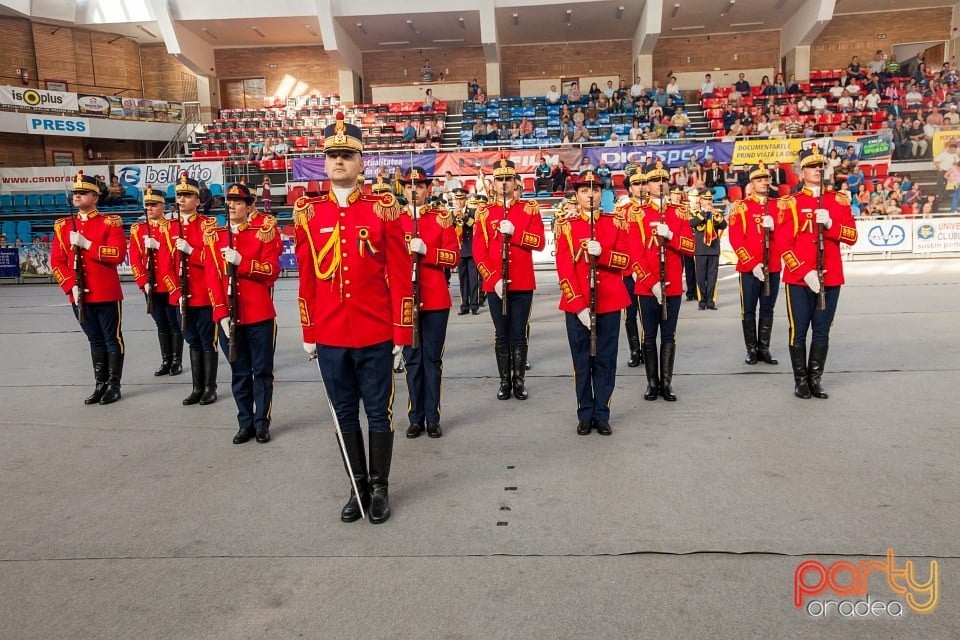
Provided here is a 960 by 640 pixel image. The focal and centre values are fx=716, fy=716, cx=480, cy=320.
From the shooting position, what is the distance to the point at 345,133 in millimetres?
3678

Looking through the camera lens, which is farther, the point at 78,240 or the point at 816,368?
the point at 78,240

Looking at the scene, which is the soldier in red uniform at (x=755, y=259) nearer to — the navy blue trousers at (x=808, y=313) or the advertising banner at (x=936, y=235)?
the navy blue trousers at (x=808, y=313)

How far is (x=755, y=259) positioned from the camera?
7.07 metres

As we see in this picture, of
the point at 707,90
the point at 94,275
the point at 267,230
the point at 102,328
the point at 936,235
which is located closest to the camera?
the point at 267,230

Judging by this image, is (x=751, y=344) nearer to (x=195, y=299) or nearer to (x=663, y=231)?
(x=663, y=231)

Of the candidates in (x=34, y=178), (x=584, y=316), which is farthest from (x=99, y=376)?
(x=34, y=178)

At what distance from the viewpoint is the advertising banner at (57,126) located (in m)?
24.6

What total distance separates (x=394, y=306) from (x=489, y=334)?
6.01m

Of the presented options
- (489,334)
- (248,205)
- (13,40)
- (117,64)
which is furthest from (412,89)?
(248,205)

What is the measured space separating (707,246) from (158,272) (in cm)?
797

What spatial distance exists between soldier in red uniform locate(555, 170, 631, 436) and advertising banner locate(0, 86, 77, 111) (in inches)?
1013

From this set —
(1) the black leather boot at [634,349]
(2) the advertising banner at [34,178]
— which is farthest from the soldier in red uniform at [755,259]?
(2) the advertising banner at [34,178]

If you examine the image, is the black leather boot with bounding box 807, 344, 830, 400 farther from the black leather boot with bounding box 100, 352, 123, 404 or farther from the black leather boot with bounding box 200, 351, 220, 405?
the black leather boot with bounding box 100, 352, 123, 404

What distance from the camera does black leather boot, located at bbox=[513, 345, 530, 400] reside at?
20.8 feet
